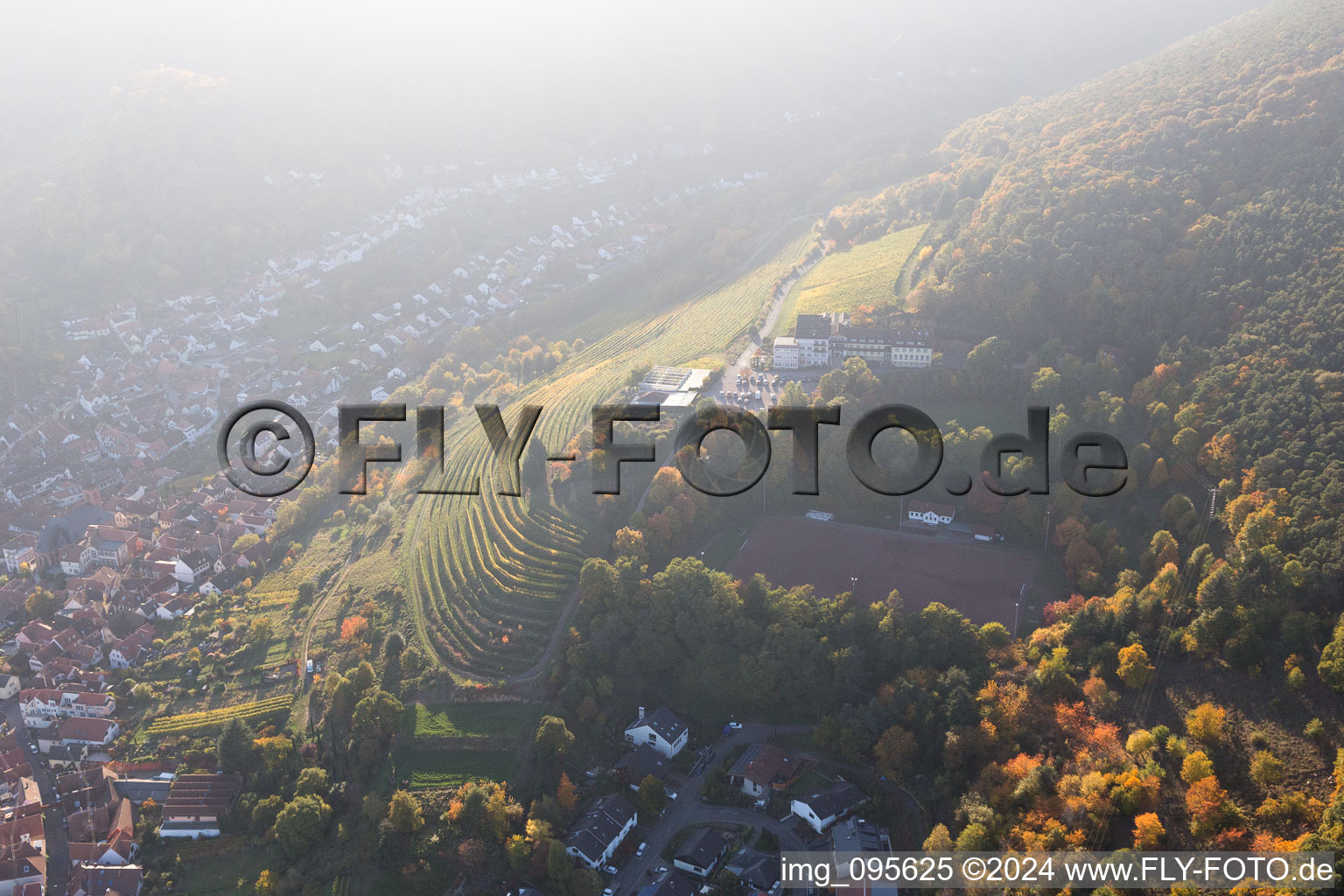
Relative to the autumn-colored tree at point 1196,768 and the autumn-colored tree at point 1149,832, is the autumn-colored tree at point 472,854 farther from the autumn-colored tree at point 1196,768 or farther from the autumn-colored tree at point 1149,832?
the autumn-colored tree at point 1196,768

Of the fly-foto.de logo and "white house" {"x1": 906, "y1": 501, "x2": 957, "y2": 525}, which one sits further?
"white house" {"x1": 906, "y1": 501, "x2": 957, "y2": 525}

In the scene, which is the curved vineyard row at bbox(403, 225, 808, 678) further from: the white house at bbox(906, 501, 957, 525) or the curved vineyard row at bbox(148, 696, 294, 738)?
the white house at bbox(906, 501, 957, 525)

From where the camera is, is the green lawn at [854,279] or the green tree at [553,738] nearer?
the green tree at [553,738]

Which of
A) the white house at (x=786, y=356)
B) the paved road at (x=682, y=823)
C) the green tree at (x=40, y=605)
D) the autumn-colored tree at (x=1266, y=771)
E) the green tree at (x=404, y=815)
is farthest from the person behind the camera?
the white house at (x=786, y=356)

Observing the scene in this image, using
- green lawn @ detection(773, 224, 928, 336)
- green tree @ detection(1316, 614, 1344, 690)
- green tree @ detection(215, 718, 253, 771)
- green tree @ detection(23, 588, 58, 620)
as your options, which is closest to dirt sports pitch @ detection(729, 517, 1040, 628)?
green tree @ detection(1316, 614, 1344, 690)

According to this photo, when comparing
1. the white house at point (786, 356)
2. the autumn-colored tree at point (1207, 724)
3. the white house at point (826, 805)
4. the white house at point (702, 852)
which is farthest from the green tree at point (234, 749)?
the white house at point (786, 356)

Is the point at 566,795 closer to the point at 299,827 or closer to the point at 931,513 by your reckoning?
the point at 299,827
